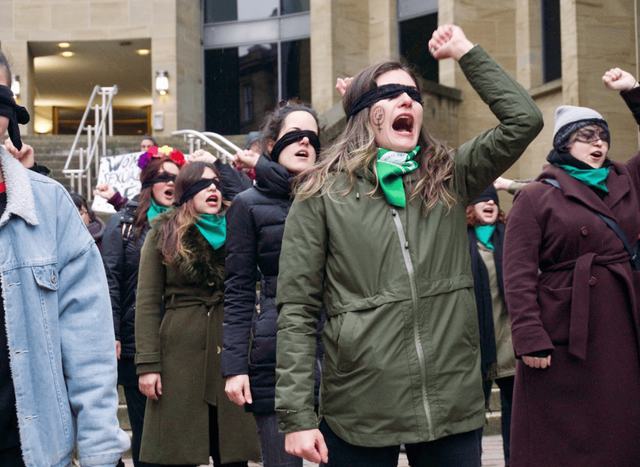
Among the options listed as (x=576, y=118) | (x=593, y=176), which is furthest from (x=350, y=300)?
(x=576, y=118)

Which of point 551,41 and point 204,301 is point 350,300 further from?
point 551,41

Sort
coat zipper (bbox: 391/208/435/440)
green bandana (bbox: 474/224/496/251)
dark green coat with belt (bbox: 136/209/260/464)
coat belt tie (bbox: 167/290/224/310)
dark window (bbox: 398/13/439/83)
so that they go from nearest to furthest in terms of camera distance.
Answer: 1. coat zipper (bbox: 391/208/435/440)
2. dark green coat with belt (bbox: 136/209/260/464)
3. coat belt tie (bbox: 167/290/224/310)
4. green bandana (bbox: 474/224/496/251)
5. dark window (bbox: 398/13/439/83)

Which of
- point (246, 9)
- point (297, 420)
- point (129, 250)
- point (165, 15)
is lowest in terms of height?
point (297, 420)

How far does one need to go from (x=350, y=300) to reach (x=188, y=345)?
2272 mm

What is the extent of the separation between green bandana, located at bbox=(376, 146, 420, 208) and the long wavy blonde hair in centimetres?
3

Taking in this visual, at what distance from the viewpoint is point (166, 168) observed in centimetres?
625

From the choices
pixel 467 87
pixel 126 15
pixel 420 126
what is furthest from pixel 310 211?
pixel 126 15

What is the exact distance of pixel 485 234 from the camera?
6703 mm

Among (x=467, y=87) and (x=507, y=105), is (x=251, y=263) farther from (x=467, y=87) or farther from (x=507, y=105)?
(x=467, y=87)

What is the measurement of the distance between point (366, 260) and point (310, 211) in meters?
0.28

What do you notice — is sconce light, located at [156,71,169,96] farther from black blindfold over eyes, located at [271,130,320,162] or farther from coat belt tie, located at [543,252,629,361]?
coat belt tie, located at [543,252,629,361]

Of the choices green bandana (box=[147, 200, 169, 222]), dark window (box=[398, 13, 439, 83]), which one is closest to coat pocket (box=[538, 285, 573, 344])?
green bandana (box=[147, 200, 169, 222])

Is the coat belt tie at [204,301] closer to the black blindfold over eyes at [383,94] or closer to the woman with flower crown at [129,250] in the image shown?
the woman with flower crown at [129,250]

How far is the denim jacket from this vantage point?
2.51 m
